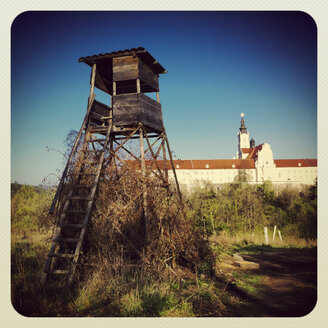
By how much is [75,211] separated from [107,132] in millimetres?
2381

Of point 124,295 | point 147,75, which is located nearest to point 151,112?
point 147,75

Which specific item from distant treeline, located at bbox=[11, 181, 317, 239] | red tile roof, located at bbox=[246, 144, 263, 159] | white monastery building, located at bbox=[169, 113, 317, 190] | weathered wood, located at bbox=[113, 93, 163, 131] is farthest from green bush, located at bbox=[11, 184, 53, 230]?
red tile roof, located at bbox=[246, 144, 263, 159]

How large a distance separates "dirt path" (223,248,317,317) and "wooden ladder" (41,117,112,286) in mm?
3750

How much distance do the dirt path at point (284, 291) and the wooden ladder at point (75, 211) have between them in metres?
3.75

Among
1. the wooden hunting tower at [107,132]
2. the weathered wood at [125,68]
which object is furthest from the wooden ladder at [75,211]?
the weathered wood at [125,68]

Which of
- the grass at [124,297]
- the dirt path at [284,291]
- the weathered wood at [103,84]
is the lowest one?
the dirt path at [284,291]

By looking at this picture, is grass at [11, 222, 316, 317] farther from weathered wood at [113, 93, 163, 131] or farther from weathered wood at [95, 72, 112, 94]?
weathered wood at [95, 72, 112, 94]

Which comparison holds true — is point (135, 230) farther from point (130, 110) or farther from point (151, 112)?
point (151, 112)

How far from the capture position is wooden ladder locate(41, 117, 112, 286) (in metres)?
5.17

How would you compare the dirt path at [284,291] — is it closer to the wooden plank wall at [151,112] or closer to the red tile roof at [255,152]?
the wooden plank wall at [151,112]

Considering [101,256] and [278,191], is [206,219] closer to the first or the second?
[101,256]

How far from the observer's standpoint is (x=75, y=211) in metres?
5.43

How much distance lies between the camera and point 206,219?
11188 mm

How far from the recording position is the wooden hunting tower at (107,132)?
5.82 m
